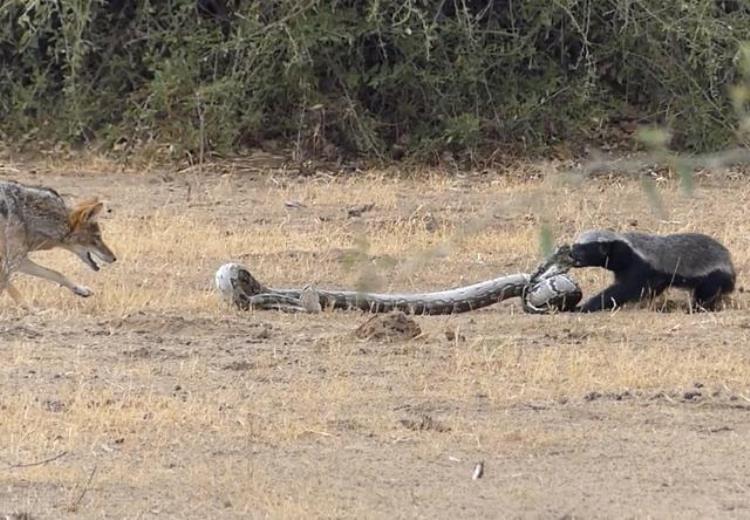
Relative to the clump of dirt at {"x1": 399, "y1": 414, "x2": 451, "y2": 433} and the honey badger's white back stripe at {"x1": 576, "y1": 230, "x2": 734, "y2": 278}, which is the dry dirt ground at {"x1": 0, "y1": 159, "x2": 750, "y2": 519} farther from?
the honey badger's white back stripe at {"x1": 576, "y1": 230, "x2": 734, "y2": 278}

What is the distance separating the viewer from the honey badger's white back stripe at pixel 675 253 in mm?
10852

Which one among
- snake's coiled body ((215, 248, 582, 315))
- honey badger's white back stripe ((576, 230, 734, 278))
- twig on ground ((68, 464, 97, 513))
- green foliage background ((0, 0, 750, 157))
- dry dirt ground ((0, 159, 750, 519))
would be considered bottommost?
twig on ground ((68, 464, 97, 513))

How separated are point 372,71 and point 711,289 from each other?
7.84m

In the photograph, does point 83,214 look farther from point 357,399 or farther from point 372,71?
point 372,71

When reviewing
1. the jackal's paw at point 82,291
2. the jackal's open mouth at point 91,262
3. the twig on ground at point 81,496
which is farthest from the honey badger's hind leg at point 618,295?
the twig on ground at point 81,496

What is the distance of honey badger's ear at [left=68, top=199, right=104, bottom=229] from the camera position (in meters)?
11.6

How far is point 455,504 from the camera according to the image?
261 inches

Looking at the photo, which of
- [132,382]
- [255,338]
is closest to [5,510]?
[132,382]

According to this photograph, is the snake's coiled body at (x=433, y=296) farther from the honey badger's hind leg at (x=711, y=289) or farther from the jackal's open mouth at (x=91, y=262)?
the jackal's open mouth at (x=91, y=262)

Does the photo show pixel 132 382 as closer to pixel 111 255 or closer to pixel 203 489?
pixel 203 489

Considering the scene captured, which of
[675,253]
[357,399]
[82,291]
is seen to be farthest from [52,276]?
[675,253]

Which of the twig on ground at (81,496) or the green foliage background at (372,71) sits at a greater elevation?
the green foliage background at (372,71)

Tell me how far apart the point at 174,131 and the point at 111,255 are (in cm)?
631

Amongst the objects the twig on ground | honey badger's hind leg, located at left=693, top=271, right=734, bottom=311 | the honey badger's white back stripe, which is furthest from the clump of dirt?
honey badger's hind leg, located at left=693, top=271, right=734, bottom=311
